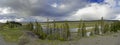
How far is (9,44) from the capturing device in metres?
52.5

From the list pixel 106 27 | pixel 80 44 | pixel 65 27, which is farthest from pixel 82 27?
pixel 80 44

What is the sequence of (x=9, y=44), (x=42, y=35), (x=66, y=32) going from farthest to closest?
(x=66, y=32) → (x=42, y=35) → (x=9, y=44)

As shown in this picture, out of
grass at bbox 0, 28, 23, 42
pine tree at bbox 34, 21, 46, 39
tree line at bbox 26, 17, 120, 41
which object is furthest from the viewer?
tree line at bbox 26, 17, 120, 41

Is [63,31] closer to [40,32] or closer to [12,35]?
[40,32]

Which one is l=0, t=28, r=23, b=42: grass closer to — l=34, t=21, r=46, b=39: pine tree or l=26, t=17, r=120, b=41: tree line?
l=34, t=21, r=46, b=39: pine tree

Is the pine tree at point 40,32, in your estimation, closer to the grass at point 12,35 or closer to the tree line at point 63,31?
the tree line at point 63,31

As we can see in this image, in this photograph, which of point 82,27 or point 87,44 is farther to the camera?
point 82,27

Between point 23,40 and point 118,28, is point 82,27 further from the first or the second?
point 23,40

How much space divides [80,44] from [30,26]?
171ft

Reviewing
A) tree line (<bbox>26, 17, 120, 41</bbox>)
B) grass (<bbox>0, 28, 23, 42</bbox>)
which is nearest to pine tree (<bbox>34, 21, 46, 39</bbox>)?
tree line (<bbox>26, 17, 120, 41</bbox>)

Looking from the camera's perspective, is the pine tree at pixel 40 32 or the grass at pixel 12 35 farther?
the pine tree at pixel 40 32

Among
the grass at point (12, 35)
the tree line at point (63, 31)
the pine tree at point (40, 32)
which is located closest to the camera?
the grass at point (12, 35)

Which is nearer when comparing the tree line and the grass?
the grass

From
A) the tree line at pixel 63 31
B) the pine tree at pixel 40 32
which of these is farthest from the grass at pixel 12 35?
the tree line at pixel 63 31
